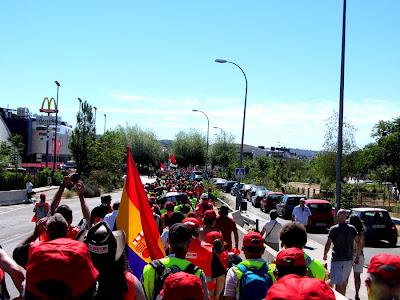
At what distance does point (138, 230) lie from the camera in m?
5.55

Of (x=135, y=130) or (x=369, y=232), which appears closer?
(x=369, y=232)

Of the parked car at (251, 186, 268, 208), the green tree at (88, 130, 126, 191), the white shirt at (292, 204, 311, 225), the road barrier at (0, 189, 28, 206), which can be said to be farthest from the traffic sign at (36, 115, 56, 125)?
the white shirt at (292, 204, 311, 225)

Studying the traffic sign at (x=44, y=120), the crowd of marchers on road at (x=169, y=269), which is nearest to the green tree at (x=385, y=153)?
the crowd of marchers on road at (x=169, y=269)

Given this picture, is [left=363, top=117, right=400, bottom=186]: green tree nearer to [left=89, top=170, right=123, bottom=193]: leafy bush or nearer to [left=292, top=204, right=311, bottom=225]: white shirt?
[left=89, top=170, right=123, bottom=193]: leafy bush

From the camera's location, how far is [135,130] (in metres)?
104

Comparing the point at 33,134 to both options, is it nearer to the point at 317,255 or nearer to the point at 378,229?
the point at 378,229

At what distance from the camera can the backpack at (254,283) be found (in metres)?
4.51

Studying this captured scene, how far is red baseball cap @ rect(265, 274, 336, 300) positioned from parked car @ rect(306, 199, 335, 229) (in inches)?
882

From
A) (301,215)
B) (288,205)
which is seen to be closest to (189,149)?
(288,205)

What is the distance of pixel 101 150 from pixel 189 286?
190 feet

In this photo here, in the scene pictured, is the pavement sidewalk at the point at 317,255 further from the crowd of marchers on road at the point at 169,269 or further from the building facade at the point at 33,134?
the building facade at the point at 33,134

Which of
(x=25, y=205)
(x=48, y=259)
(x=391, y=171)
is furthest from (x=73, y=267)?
(x=391, y=171)

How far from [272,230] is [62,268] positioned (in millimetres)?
9846

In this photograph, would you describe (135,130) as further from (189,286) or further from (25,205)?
(189,286)
